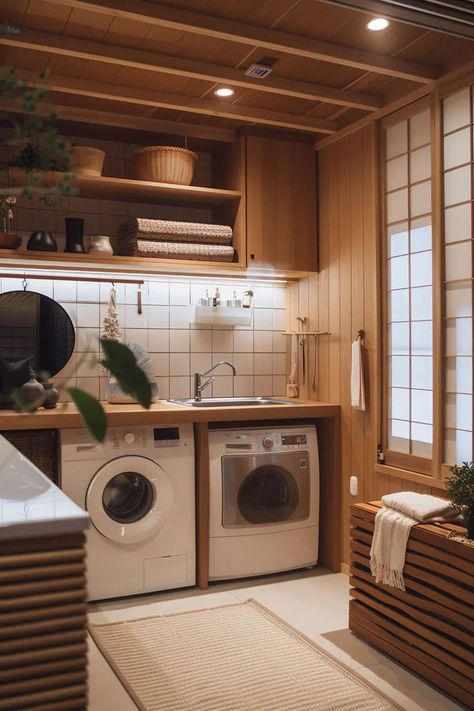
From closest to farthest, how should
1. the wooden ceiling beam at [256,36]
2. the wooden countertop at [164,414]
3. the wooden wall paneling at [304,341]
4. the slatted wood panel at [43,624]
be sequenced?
the slatted wood panel at [43,624], the wooden ceiling beam at [256,36], the wooden countertop at [164,414], the wooden wall paneling at [304,341]

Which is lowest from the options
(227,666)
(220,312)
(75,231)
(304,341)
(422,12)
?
(227,666)

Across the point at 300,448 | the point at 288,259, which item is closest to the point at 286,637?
the point at 300,448

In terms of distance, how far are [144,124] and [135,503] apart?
6.84 feet

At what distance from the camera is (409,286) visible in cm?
342

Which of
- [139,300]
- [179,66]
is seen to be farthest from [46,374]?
[139,300]

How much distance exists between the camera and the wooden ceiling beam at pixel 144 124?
3678 millimetres

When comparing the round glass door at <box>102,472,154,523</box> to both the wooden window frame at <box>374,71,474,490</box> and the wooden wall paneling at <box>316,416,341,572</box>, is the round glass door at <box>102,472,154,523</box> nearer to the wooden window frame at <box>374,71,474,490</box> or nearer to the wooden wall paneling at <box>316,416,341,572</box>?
A: the wooden wall paneling at <box>316,416,341,572</box>

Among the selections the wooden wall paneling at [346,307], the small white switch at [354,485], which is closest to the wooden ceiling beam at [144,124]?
the wooden wall paneling at [346,307]

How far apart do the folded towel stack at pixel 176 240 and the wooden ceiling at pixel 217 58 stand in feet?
1.83

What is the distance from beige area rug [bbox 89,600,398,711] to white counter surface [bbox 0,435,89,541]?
978 millimetres

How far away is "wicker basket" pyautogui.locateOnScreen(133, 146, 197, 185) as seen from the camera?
381 cm

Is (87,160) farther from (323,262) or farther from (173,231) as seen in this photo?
(323,262)

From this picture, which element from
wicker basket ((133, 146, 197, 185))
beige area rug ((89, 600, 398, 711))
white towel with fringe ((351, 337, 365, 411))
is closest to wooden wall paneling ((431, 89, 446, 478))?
white towel with fringe ((351, 337, 365, 411))

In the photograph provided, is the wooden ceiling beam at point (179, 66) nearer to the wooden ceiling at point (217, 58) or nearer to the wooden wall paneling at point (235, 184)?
the wooden ceiling at point (217, 58)
